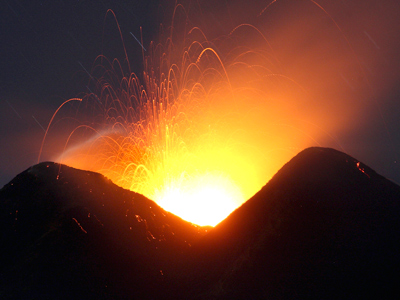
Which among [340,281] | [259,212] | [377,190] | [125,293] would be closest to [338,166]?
[377,190]

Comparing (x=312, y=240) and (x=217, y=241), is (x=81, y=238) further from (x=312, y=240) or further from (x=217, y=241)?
(x=312, y=240)

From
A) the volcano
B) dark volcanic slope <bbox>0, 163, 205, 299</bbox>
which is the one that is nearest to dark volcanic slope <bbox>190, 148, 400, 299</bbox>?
the volcano

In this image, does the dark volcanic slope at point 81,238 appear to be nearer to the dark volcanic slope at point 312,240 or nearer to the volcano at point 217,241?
the volcano at point 217,241

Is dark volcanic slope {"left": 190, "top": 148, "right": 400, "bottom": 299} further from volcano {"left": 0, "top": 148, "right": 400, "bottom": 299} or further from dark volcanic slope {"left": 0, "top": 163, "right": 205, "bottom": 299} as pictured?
dark volcanic slope {"left": 0, "top": 163, "right": 205, "bottom": 299}

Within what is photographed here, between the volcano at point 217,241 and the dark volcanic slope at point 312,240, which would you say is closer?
the dark volcanic slope at point 312,240

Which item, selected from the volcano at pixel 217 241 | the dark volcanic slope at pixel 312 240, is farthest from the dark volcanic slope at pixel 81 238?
the dark volcanic slope at pixel 312 240

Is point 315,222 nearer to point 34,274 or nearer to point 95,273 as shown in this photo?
point 95,273
